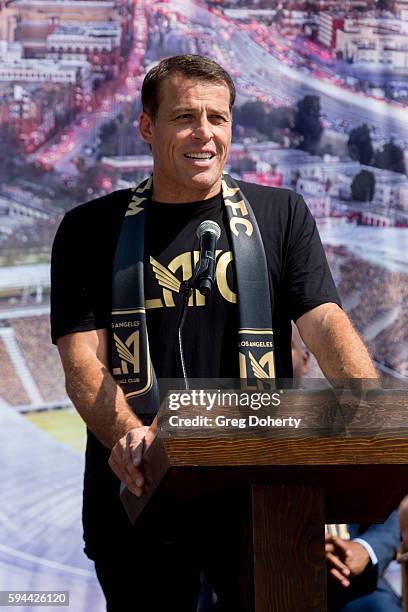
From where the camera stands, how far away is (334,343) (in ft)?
9.25

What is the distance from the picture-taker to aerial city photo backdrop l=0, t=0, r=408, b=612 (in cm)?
461

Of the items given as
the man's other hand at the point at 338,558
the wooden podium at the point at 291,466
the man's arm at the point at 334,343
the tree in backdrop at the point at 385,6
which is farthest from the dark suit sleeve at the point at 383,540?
the tree in backdrop at the point at 385,6

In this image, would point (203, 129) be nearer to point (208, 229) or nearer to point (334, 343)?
point (208, 229)

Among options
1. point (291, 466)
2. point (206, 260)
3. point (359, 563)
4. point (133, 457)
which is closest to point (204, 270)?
point (206, 260)

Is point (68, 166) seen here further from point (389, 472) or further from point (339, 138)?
point (389, 472)

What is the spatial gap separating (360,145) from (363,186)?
0.58ft

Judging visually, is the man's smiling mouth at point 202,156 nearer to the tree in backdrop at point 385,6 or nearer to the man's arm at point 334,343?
the man's arm at point 334,343

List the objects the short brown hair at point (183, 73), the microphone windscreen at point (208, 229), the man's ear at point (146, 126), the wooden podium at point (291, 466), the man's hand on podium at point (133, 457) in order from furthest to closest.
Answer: the man's ear at point (146, 126)
the short brown hair at point (183, 73)
the microphone windscreen at point (208, 229)
the man's hand on podium at point (133, 457)
the wooden podium at point (291, 466)

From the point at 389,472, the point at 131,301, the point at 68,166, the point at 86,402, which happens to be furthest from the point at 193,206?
the point at 68,166

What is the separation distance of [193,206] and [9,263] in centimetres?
165

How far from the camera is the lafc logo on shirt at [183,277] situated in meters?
2.98

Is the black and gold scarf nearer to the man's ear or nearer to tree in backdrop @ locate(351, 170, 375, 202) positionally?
the man's ear

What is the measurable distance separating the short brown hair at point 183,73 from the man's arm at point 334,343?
0.67m

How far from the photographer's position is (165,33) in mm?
4695
